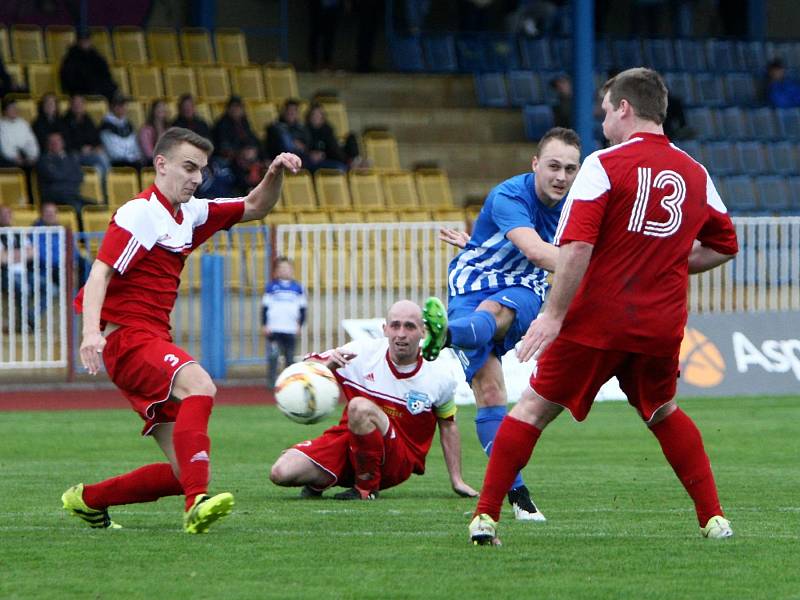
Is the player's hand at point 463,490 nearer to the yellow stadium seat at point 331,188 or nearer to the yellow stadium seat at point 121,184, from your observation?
the yellow stadium seat at point 121,184

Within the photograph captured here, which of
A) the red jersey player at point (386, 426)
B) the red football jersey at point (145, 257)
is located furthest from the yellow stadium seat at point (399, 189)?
the red football jersey at point (145, 257)

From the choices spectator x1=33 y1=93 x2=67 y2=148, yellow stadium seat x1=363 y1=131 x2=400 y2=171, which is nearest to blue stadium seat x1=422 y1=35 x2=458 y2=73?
yellow stadium seat x1=363 y1=131 x2=400 y2=171

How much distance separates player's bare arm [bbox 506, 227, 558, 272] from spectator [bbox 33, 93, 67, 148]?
46.6 feet

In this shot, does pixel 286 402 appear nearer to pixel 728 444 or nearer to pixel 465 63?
pixel 728 444

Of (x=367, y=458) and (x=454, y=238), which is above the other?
A: (x=454, y=238)

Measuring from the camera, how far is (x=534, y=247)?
787 cm

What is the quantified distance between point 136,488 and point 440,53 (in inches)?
858

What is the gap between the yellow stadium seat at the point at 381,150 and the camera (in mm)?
25109

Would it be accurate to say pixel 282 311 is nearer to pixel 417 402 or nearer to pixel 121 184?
pixel 121 184

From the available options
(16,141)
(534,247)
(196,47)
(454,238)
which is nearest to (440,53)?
(196,47)

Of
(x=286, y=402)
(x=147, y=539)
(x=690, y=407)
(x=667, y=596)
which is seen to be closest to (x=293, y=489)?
(x=286, y=402)

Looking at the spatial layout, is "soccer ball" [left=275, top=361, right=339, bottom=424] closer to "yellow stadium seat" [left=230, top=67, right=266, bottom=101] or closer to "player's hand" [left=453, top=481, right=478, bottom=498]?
"player's hand" [left=453, top=481, right=478, bottom=498]

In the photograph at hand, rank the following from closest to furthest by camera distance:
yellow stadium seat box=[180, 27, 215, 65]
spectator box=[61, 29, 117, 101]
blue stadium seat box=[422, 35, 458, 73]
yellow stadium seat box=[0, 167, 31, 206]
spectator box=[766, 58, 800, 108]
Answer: yellow stadium seat box=[0, 167, 31, 206], spectator box=[61, 29, 117, 101], yellow stadium seat box=[180, 27, 215, 65], spectator box=[766, 58, 800, 108], blue stadium seat box=[422, 35, 458, 73]

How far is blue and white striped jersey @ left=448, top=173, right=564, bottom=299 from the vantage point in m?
8.24
